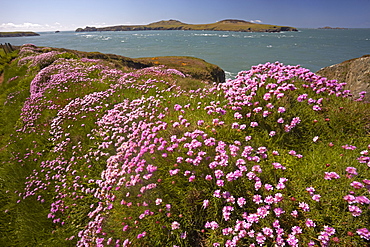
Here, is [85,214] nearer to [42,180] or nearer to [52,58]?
[42,180]

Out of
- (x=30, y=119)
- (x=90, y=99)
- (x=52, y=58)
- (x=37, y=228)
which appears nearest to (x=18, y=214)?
(x=37, y=228)

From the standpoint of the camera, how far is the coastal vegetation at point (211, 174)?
2.79 m

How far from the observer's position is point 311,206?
114 inches

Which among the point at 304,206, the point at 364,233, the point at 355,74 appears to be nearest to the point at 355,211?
the point at 364,233

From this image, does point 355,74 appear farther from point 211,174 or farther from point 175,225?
point 175,225

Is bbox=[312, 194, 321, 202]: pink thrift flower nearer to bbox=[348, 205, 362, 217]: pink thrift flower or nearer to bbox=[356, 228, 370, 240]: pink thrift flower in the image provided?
bbox=[348, 205, 362, 217]: pink thrift flower

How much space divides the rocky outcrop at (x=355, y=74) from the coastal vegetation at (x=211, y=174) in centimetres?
204

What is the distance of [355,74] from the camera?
7.07m

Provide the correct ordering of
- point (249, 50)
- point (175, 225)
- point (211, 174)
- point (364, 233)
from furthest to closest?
1. point (249, 50)
2. point (211, 174)
3. point (175, 225)
4. point (364, 233)

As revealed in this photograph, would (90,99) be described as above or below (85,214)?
above

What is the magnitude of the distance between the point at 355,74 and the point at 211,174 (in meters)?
7.37

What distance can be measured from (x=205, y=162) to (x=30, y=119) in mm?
8928

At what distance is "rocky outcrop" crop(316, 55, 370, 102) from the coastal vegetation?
204cm

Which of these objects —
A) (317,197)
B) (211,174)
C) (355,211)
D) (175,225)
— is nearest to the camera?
(355,211)
